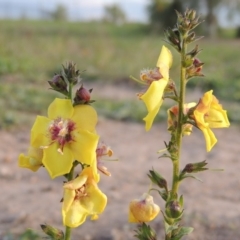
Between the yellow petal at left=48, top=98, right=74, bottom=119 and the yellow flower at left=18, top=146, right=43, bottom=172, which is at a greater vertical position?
the yellow petal at left=48, top=98, right=74, bottom=119

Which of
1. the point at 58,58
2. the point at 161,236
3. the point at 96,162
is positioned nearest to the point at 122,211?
the point at 161,236

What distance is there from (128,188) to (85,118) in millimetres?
3705

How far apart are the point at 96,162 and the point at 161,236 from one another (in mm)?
2361

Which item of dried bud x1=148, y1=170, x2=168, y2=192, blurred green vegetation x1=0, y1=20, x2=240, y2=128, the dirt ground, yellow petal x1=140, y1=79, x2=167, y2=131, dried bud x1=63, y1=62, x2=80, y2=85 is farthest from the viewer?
blurred green vegetation x1=0, y1=20, x2=240, y2=128

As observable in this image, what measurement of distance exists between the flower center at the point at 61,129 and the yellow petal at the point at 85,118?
18 mm

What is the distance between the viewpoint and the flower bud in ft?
5.03

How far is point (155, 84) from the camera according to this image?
1527mm

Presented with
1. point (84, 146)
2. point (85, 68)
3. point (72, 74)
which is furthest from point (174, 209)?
point (85, 68)

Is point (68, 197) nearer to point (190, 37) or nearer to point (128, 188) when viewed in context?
point (190, 37)

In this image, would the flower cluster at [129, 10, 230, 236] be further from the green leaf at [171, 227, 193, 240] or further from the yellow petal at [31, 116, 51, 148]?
the yellow petal at [31, 116, 51, 148]

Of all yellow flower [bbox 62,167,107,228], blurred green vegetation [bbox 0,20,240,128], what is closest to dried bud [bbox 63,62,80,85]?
yellow flower [bbox 62,167,107,228]

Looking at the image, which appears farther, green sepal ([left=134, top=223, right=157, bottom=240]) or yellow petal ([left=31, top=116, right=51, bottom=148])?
green sepal ([left=134, top=223, right=157, bottom=240])

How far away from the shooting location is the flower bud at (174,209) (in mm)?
1533

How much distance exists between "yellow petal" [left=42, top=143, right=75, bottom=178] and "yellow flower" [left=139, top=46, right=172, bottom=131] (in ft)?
0.65
